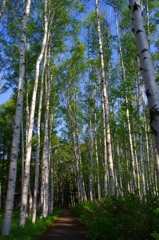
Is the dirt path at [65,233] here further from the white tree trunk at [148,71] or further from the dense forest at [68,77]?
the white tree trunk at [148,71]

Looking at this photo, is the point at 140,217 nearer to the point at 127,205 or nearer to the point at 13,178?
the point at 127,205

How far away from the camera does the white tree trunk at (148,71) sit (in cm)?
299

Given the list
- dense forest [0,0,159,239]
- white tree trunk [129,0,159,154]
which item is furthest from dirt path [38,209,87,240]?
white tree trunk [129,0,159,154]

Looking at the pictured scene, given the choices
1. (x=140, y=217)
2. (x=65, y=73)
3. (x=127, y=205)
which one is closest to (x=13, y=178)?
(x=127, y=205)

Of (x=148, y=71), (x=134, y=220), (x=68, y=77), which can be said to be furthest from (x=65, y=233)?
(x=68, y=77)

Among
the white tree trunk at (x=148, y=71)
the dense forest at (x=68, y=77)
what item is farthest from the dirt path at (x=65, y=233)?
the white tree trunk at (x=148, y=71)

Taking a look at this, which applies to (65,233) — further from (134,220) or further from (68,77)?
(68,77)

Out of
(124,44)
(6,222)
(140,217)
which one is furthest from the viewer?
(124,44)

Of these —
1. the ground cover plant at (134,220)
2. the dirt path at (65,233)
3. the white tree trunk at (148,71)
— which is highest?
the white tree trunk at (148,71)

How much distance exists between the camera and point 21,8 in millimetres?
12562

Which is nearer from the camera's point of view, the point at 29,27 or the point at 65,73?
the point at 29,27

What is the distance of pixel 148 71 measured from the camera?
3406 mm

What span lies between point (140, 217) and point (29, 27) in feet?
39.5

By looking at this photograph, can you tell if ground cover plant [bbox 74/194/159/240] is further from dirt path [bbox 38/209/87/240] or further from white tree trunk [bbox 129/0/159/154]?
dirt path [bbox 38/209/87/240]
